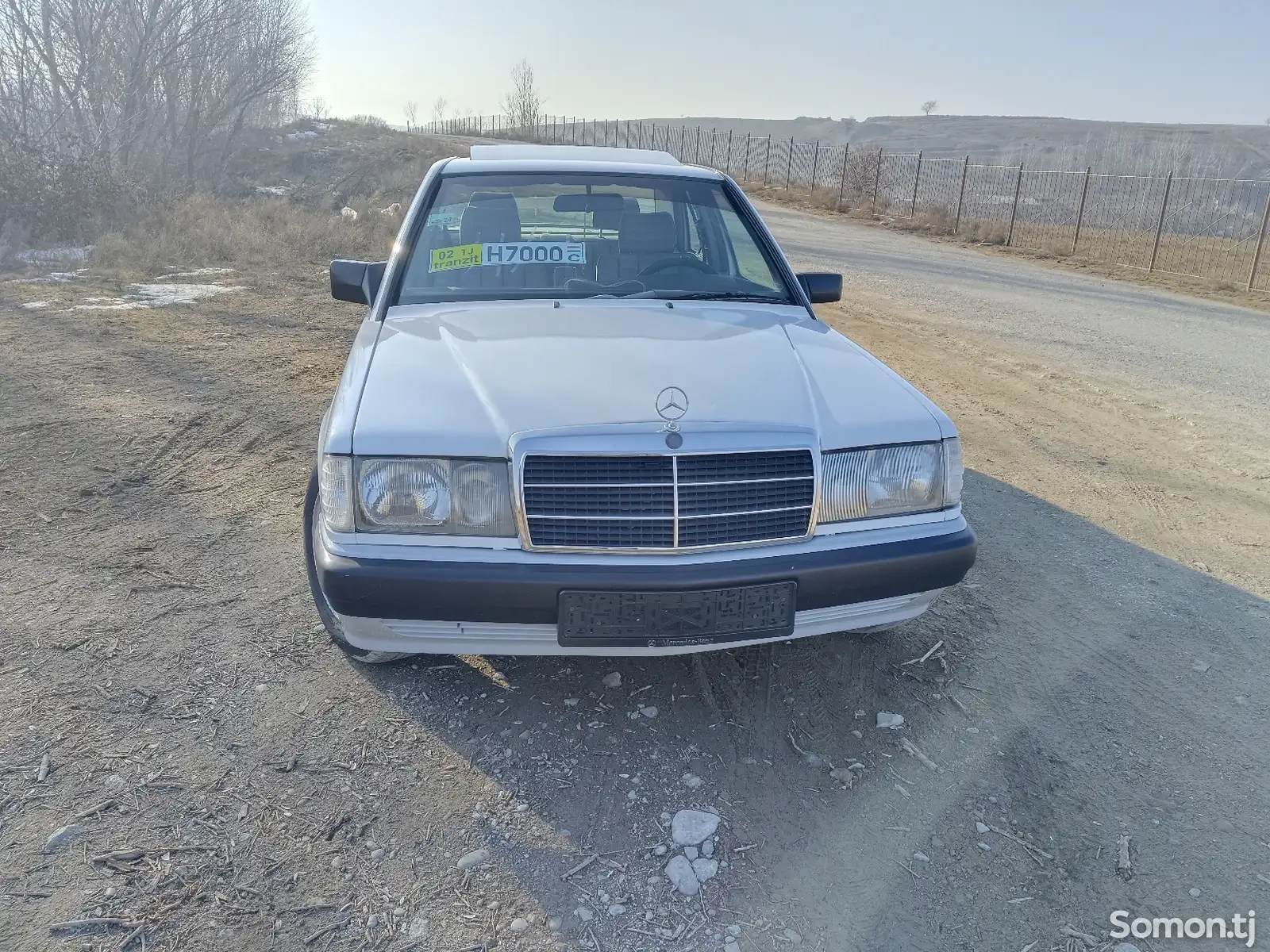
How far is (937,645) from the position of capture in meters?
3.21

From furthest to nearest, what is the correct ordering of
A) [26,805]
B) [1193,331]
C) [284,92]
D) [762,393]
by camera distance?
[284,92], [1193,331], [762,393], [26,805]

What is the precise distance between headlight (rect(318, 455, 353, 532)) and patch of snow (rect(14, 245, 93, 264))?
11258mm

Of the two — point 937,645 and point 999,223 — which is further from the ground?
point 999,223

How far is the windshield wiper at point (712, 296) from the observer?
356 cm

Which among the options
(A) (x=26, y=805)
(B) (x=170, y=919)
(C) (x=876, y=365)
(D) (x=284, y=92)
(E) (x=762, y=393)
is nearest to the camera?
(B) (x=170, y=919)

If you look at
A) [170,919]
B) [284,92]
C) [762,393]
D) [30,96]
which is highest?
[284,92]

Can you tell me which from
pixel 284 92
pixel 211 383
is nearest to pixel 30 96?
pixel 211 383

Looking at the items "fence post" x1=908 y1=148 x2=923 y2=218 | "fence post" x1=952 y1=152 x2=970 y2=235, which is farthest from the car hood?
"fence post" x1=908 y1=148 x2=923 y2=218

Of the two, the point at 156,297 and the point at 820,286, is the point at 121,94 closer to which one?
the point at 156,297

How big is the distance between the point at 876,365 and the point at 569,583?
146cm

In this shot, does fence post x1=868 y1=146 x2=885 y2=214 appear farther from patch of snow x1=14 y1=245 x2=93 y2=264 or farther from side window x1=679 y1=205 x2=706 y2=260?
side window x1=679 y1=205 x2=706 y2=260

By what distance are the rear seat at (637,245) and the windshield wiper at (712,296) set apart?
0.17 m

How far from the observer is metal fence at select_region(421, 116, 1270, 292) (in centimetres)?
1704

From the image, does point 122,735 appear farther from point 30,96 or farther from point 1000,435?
point 30,96
